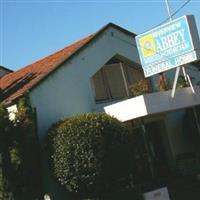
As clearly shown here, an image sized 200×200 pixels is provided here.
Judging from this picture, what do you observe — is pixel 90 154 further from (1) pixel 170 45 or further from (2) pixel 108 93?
(2) pixel 108 93

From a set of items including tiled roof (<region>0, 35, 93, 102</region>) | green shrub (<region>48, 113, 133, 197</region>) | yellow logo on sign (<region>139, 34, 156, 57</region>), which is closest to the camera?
green shrub (<region>48, 113, 133, 197</region>)

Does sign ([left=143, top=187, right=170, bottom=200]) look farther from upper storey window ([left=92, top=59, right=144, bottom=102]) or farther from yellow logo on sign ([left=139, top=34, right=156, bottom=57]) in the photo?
upper storey window ([left=92, top=59, right=144, bottom=102])

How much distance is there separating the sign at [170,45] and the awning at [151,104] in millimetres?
1119

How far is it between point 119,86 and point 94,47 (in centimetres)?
195

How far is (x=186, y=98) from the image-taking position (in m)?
20.2

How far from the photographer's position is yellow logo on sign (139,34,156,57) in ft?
65.6

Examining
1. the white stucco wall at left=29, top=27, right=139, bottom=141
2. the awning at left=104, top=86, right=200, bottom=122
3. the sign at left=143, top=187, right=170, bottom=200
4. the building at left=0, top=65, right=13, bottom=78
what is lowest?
the sign at left=143, top=187, right=170, bottom=200

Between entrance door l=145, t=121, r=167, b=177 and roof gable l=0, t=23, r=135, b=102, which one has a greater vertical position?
roof gable l=0, t=23, r=135, b=102

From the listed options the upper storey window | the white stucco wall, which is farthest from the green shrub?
the upper storey window

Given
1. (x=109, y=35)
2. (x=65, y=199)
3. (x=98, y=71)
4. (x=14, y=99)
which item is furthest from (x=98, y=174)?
(x=109, y=35)

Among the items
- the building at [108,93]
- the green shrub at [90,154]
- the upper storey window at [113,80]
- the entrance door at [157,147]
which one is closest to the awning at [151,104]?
the building at [108,93]

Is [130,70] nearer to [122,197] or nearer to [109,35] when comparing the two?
[109,35]

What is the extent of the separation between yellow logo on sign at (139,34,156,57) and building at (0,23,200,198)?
Result: 5.37 ft

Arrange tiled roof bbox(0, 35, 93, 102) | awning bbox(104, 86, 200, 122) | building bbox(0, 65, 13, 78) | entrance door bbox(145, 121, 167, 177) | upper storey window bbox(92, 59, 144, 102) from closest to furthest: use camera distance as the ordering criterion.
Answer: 1. awning bbox(104, 86, 200, 122)
2. tiled roof bbox(0, 35, 93, 102)
3. upper storey window bbox(92, 59, 144, 102)
4. entrance door bbox(145, 121, 167, 177)
5. building bbox(0, 65, 13, 78)
